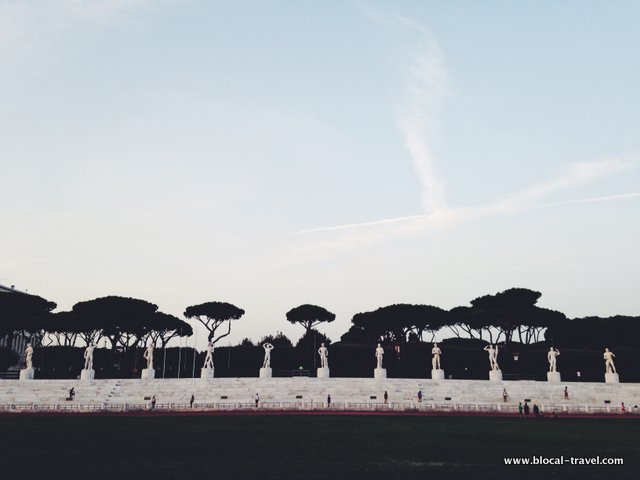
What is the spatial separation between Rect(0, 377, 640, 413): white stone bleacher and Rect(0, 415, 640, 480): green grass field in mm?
15487

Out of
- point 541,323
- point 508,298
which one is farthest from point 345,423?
point 541,323

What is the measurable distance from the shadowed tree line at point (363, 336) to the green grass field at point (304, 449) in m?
31.5

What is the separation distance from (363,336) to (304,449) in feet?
238

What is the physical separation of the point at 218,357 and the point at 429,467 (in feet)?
184

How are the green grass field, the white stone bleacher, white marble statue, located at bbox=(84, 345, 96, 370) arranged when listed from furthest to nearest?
white marble statue, located at bbox=(84, 345, 96, 370), the white stone bleacher, the green grass field

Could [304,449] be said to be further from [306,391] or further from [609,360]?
[609,360]

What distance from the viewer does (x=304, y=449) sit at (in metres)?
19.0

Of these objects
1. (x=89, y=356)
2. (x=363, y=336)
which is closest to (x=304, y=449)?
(x=89, y=356)

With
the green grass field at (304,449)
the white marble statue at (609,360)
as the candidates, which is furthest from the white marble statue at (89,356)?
the white marble statue at (609,360)

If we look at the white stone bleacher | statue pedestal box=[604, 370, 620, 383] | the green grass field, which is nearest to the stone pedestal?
statue pedestal box=[604, 370, 620, 383]

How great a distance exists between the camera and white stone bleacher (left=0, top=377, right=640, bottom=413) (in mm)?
45688

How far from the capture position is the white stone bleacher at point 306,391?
4569 cm

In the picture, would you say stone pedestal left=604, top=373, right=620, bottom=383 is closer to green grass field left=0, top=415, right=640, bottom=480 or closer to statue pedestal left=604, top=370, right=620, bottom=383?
statue pedestal left=604, top=370, right=620, bottom=383

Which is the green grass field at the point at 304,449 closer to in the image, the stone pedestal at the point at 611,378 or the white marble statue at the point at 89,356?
the white marble statue at the point at 89,356
